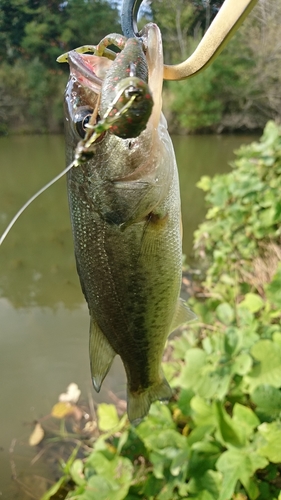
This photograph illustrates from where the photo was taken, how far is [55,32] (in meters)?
15.1

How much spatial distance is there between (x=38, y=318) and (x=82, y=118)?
3.64 m

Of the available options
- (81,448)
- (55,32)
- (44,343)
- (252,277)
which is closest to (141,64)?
(252,277)

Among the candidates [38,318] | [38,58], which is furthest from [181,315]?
[38,58]

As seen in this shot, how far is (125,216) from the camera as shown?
2.72 ft

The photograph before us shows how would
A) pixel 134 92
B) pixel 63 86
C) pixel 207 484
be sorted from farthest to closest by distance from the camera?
pixel 63 86 < pixel 207 484 < pixel 134 92

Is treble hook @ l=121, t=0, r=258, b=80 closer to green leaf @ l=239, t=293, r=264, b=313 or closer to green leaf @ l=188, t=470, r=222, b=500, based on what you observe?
green leaf @ l=188, t=470, r=222, b=500

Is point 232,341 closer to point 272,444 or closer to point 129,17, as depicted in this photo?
point 272,444

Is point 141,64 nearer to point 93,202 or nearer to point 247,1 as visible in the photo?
point 247,1

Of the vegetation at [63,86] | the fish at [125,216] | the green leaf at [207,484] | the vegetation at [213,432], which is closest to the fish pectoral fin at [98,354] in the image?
the fish at [125,216]

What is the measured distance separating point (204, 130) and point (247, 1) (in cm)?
1772

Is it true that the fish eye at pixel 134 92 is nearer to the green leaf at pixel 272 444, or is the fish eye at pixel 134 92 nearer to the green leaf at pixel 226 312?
the green leaf at pixel 272 444

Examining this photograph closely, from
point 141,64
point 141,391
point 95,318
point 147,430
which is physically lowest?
point 147,430

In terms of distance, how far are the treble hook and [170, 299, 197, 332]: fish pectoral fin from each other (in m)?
0.70

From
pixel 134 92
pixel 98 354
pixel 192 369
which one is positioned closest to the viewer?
pixel 134 92
